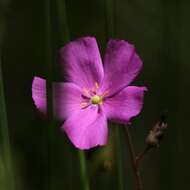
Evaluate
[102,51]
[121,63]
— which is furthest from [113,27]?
[102,51]

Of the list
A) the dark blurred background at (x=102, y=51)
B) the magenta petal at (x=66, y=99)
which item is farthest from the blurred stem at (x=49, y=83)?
the dark blurred background at (x=102, y=51)

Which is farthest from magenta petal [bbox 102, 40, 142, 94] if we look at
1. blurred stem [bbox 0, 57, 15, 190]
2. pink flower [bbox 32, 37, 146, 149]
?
blurred stem [bbox 0, 57, 15, 190]

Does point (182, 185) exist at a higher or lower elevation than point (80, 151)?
lower

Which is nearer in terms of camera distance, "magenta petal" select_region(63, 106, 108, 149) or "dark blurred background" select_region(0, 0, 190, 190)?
"magenta petal" select_region(63, 106, 108, 149)

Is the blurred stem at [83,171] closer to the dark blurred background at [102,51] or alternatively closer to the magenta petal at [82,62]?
the magenta petal at [82,62]

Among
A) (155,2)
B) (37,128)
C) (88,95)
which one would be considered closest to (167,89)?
(88,95)

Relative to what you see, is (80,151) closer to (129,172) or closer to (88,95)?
(88,95)

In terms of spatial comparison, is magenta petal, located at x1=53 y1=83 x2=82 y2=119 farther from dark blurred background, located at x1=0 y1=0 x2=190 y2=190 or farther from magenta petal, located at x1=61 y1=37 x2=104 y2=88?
dark blurred background, located at x1=0 y1=0 x2=190 y2=190

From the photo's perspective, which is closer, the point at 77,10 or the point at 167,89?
the point at 167,89
